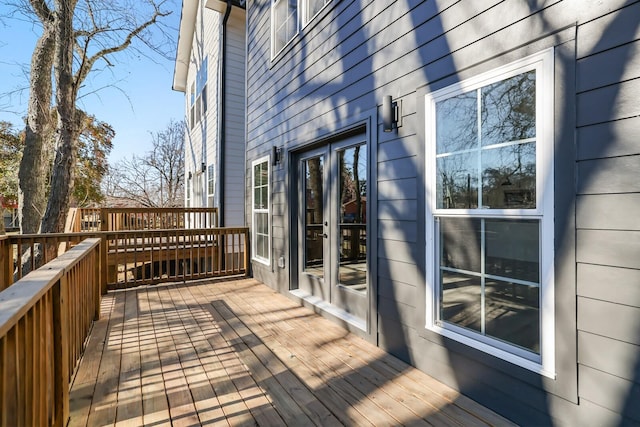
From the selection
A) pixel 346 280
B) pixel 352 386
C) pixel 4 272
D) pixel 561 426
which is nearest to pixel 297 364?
pixel 352 386

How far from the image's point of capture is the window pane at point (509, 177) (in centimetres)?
180

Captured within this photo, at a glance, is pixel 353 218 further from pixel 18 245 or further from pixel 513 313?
pixel 18 245

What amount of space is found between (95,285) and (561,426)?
13.7 ft

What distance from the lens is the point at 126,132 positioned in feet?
59.3

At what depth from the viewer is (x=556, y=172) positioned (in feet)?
5.47

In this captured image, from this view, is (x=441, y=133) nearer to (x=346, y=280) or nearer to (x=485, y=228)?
(x=485, y=228)

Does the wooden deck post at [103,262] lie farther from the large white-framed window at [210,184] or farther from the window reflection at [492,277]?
the window reflection at [492,277]

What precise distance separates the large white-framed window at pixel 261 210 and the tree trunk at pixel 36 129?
14.9 ft

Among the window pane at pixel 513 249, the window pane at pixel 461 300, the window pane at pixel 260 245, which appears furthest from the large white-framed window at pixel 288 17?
the window pane at pixel 461 300

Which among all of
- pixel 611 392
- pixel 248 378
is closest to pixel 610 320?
pixel 611 392

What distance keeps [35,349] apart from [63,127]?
21.9 feet

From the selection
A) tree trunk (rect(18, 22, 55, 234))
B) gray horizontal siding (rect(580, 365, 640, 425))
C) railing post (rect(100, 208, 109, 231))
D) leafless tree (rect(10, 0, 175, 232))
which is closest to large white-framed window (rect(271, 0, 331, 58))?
gray horizontal siding (rect(580, 365, 640, 425))

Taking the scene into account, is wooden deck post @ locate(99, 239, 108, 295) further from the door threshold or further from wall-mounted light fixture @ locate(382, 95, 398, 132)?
wall-mounted light fixture @ locate(382, 95, 398, 132)

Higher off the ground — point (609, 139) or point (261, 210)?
point (609, 139)
